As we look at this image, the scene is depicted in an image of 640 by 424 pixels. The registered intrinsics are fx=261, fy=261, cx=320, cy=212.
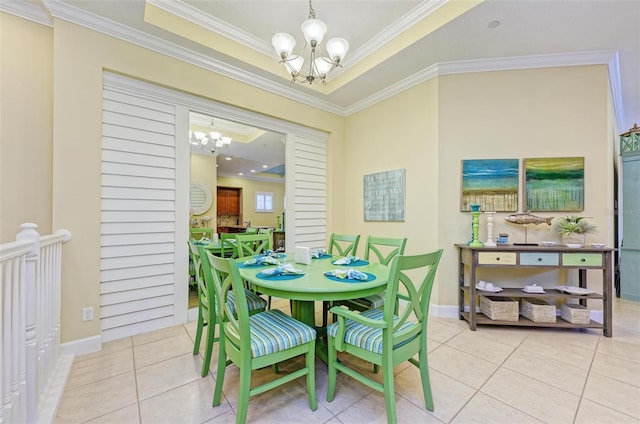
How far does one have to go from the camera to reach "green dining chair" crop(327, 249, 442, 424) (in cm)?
136

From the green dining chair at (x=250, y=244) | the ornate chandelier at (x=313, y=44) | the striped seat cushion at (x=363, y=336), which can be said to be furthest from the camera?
the green dining chair at (x=250, y=244)

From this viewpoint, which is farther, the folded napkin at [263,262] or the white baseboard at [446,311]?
the white baseboard at [446,311]

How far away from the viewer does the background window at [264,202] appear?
10.2 m

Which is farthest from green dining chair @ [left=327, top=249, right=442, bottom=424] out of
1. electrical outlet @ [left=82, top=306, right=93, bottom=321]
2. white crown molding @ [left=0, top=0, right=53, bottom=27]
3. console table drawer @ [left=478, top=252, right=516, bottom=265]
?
white crown molding @ [left=0, top=0, right=53, bottom=27]

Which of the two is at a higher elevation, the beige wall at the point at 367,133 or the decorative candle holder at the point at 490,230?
the beige wall at the point at 367,133

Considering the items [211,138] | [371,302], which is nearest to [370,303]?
[371,302]

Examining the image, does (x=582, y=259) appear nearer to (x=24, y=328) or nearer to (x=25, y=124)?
(x=24, y=328)

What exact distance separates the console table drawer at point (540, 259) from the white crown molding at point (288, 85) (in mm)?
2090

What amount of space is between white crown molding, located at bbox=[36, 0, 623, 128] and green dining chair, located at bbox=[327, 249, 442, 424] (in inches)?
102

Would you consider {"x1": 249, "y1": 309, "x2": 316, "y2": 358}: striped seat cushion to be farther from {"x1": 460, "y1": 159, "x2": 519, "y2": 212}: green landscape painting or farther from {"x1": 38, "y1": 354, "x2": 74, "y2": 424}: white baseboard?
{"x1": 460, "y1": 159, "x2": 519, "y2": 212}: green landscape painting

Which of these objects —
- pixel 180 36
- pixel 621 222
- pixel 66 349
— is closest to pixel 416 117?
pixel 180 36

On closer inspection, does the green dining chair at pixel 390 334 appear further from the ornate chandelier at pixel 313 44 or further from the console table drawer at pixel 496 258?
the ornate chandelier at pixel 313 44

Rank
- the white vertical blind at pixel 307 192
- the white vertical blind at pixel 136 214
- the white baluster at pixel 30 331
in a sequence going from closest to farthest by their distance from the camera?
the white baluster at pixel 30 331 < the white vertical blind at pixel 136 214 < the white vertical blind at pixel 307 192

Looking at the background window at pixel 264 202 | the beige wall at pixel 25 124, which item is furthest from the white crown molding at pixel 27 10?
the background window at pixel 264 202
